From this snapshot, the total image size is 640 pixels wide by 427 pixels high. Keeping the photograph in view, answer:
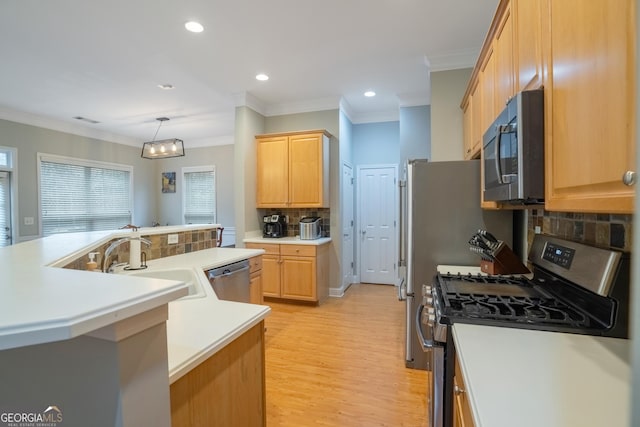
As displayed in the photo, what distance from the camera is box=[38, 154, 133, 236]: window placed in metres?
5.00

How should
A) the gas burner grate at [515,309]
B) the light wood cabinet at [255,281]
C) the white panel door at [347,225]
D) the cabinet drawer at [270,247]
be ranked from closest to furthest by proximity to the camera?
the gas burner grate at [515,309] < the light wood cabinet at [255,281] < the cabinet drawer at [270,247] < the white panel door at [347,225]

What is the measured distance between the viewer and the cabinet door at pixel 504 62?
148 cm

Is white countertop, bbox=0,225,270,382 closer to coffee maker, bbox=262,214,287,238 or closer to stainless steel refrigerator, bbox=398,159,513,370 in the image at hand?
stainless steel refrigerator, bbox=398,159,513,370

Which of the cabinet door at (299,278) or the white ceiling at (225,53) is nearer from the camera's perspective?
the white ceiling at (225,53)

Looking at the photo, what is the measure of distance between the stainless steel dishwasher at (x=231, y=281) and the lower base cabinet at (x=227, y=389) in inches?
41.3

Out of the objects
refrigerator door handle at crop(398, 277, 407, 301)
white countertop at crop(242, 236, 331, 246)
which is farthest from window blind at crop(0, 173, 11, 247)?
refrigerator door handle at crop(398, 277, 407, 301)

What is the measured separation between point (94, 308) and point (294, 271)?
3.52m

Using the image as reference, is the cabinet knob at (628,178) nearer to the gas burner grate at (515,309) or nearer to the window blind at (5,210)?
the gas burner grate at (515,309)

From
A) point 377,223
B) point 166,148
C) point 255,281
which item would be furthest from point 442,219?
point 166,148

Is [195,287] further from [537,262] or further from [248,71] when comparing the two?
[248,71]

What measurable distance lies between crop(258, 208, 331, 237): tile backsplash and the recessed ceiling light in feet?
8.29

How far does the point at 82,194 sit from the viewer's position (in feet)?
18.2

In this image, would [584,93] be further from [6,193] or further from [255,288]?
[6,193]

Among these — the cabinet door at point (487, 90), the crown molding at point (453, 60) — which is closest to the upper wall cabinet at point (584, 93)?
the cabinet door at point (487, 90)
